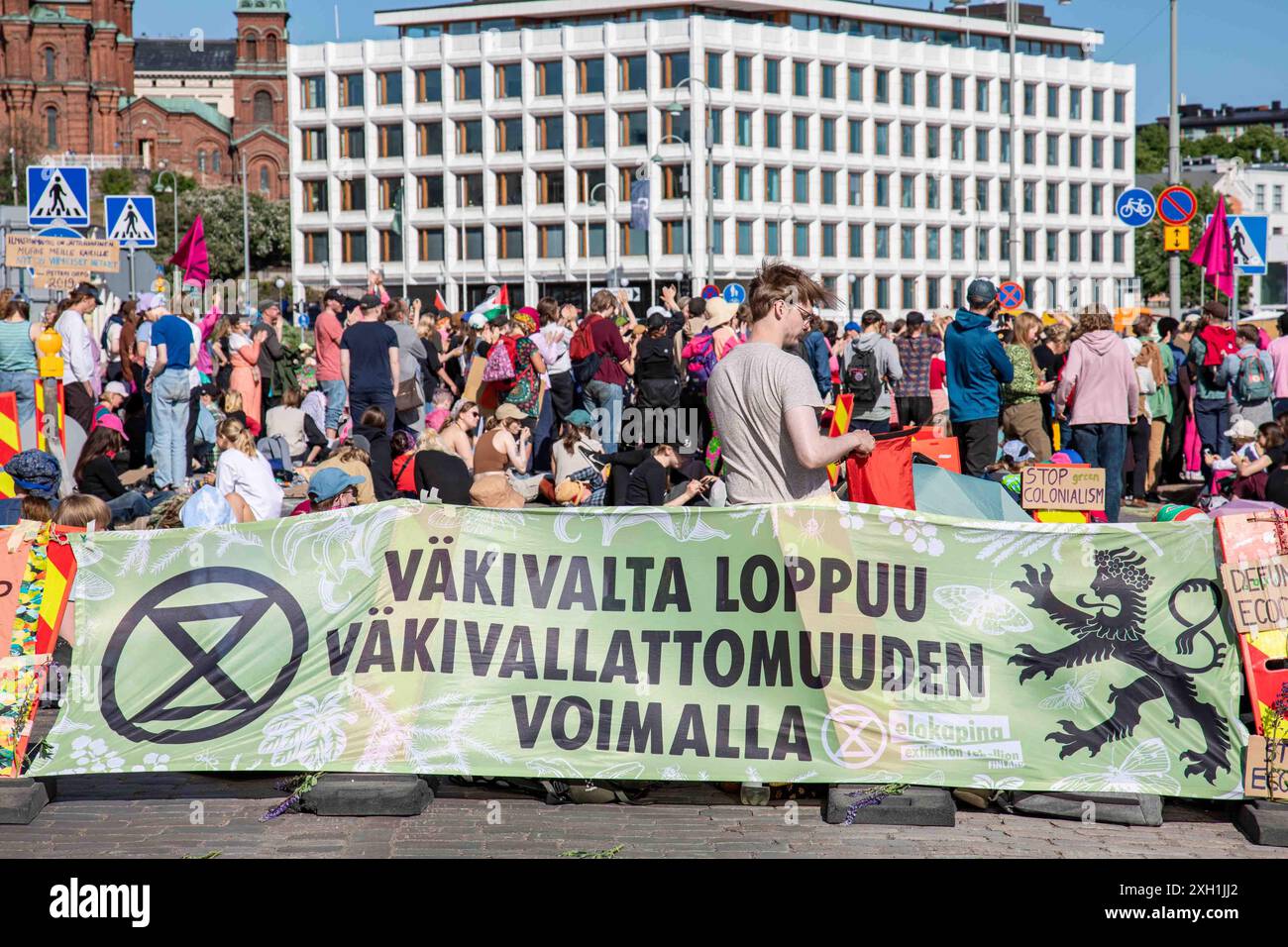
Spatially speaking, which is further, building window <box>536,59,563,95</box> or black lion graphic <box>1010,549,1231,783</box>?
building window <box>536,59,563,95</box>

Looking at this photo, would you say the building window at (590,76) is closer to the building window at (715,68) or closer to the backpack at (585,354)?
the building window at (715,68)

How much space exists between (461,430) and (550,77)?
78.2 metres

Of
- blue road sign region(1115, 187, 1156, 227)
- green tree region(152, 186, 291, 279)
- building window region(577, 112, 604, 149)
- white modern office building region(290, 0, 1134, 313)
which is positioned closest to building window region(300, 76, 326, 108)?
white modern office building region(290, 0, 1134, 313)

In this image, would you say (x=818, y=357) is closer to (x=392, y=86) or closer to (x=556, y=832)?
(x=556, y=832)

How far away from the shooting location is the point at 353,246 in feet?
312

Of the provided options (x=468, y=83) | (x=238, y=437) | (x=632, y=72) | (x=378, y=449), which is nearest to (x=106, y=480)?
(x=378, y=449)

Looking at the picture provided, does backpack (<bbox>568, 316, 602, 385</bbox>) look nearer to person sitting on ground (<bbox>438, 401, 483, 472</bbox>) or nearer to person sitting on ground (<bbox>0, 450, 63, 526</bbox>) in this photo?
person sitting on ground (<bbox>438, 401, 483, 472</bbox>)

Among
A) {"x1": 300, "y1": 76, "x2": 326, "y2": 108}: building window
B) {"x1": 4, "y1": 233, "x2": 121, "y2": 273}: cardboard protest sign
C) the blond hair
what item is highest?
{"x1": 300, "y1": 76, "x2": 326, "y2": 108}: building window

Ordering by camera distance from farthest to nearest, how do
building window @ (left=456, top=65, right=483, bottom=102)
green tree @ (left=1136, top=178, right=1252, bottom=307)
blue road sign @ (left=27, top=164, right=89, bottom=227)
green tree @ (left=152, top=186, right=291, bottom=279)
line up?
1. green tree @ (left=152, top=186, right=291, bottom=279)
2. green tree @ (left=1136, top=178, right=1252, bottom=307)
3. building window @ (left=456, top=65, right=483, bottom=102)
4. blue road sign @ (left=27, top=164, right=89, bottom=227)

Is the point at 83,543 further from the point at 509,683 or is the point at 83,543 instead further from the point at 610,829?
the point at 610,829

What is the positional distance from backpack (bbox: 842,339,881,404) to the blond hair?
27.0 ft

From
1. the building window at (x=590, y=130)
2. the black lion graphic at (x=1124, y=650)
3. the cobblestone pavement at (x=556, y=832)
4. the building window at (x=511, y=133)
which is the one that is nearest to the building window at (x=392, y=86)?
the building window at (x=511, y=133)

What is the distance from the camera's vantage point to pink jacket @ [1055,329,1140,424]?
13133mm

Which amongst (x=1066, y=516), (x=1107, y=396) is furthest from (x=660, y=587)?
(x=1107, y=396)
